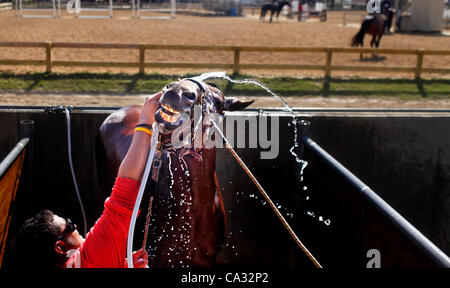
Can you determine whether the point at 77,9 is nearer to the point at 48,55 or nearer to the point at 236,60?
the point at 48,55


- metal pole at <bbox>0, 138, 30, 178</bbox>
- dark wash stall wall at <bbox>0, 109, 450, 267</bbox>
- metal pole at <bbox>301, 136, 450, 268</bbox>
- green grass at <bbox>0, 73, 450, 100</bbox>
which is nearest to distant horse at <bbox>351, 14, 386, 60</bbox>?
green grass at <bbox>0, 73, 450, 100</bbox>

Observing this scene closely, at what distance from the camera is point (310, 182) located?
12.5 feet

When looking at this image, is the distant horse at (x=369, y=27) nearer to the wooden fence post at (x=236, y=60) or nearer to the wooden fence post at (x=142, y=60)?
the wooden fence post at (x=236, y=60)

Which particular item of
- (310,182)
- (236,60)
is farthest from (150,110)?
(236,60)

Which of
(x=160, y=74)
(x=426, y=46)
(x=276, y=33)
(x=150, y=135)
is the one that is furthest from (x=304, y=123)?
(x=276, y=33)

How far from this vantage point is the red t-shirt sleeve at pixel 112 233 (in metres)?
1.82

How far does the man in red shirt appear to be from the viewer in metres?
1.81

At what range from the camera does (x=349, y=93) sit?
11.5 meters

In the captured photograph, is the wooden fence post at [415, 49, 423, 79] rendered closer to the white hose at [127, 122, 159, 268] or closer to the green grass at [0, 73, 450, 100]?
the green grass at [0, 73, 450, 100]

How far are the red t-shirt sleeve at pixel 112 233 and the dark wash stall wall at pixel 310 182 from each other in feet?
4.85

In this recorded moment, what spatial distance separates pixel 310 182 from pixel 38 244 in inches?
88.1

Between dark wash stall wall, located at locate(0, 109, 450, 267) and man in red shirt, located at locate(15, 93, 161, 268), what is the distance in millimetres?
1343
